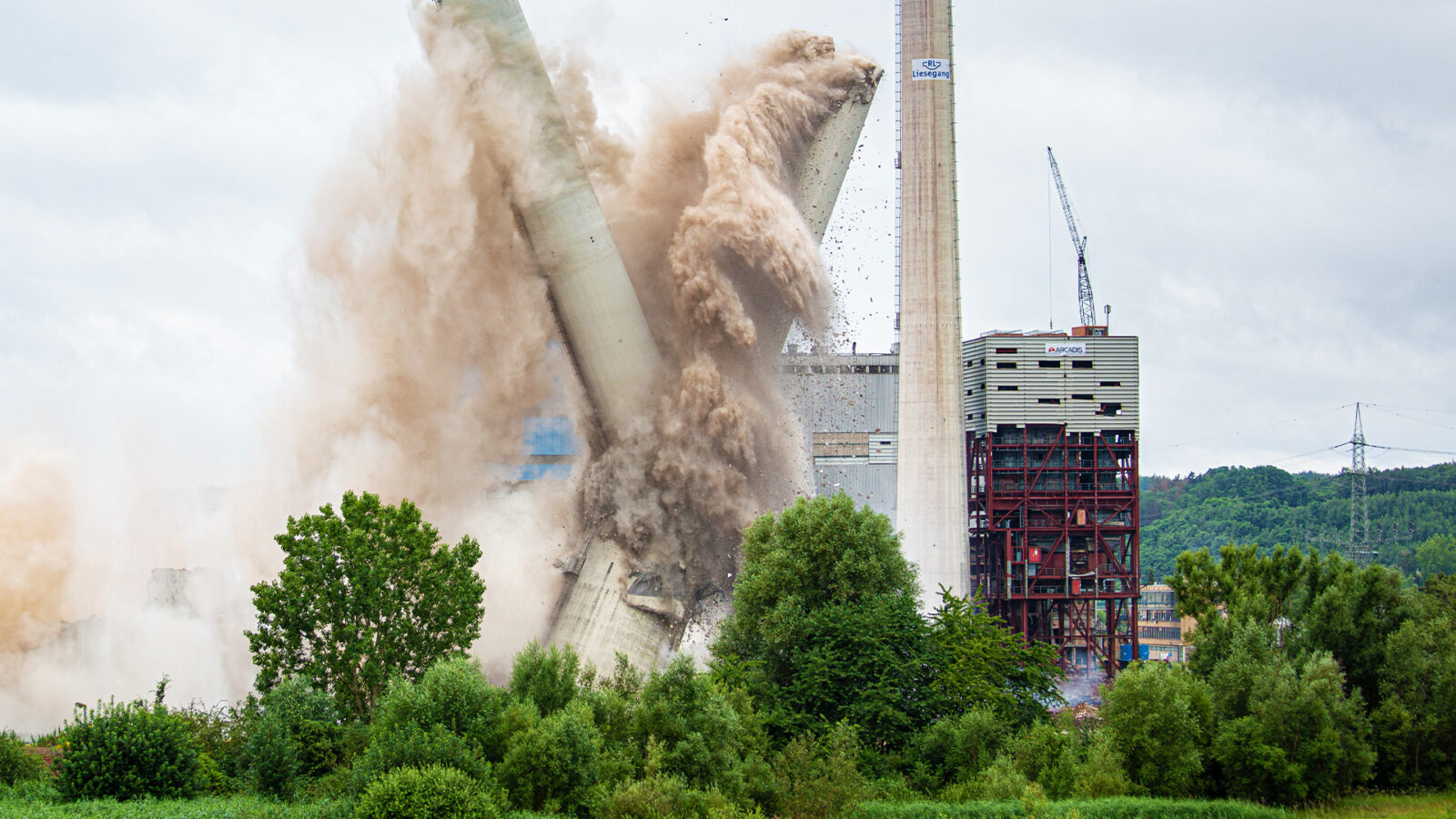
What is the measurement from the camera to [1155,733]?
1617 inches

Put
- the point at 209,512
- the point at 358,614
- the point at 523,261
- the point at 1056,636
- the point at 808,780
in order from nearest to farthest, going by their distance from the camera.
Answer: the point at 808,780, the point at 358,614, the point at 523,261, the point at 209,512, the point at 1056,636

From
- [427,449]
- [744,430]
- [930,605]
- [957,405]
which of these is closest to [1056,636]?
[930,605]

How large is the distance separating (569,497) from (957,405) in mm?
29531

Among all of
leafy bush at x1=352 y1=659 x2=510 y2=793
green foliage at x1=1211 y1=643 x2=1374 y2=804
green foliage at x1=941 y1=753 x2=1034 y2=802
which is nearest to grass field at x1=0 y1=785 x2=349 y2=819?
leafy bush at x1=352 y1=659 x2=510 y2=793

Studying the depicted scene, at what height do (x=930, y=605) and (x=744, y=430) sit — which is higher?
(x=744, y=430)

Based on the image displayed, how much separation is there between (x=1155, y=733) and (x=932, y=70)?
42.4 metres

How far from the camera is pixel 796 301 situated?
165 ft

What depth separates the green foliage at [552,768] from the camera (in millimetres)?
31016

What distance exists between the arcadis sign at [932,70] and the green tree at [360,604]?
43109 mm

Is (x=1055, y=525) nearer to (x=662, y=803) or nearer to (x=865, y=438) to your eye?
(x=865, y=438)

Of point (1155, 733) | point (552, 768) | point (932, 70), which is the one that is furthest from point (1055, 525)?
point (552, 768)

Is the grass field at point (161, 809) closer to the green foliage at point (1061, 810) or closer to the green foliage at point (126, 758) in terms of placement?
the green foliage at point (126, 758)

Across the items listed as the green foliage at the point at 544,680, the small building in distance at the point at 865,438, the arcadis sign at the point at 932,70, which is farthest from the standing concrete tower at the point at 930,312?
the green foliage at the point at 544,680

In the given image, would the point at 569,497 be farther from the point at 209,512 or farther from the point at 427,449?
the point at 209,512
